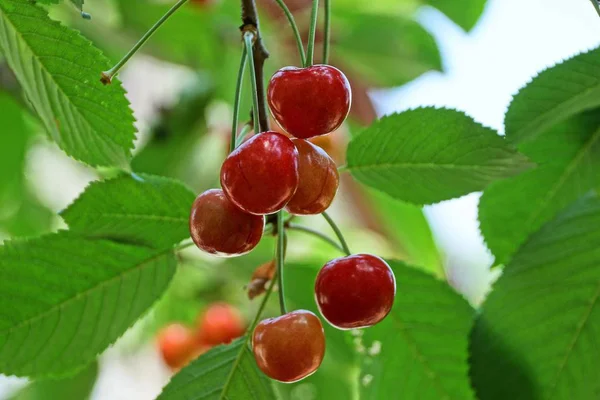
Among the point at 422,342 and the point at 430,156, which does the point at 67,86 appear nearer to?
the point at 430,156

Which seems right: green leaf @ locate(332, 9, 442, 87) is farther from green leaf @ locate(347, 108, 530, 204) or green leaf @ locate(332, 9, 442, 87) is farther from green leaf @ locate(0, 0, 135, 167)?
green leaf @ locate(0, 0, 135, 167)

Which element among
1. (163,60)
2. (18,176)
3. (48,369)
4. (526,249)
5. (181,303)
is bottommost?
(181,303)

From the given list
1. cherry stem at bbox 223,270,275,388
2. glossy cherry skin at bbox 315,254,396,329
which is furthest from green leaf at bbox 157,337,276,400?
glossy cherry skin at bbox 315,254,396,329

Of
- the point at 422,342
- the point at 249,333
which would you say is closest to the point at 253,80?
the point at 249,333

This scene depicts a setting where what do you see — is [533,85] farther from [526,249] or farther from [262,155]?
[262,155]

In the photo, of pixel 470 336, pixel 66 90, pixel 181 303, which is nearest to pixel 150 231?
pixel 66 90
